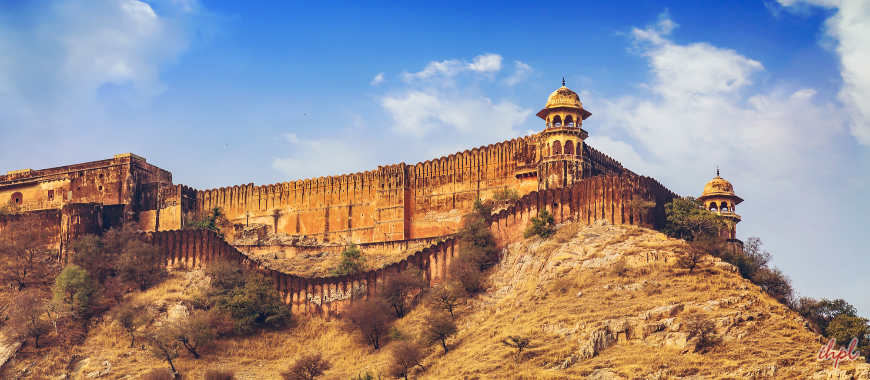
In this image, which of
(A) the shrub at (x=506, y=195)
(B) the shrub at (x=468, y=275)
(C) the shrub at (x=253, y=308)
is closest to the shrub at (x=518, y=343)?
(B) the shrub at (x=468, y=275)

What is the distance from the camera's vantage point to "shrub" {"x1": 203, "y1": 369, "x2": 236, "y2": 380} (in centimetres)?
4062

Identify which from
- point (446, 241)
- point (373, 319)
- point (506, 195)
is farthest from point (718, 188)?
point (373, 319)

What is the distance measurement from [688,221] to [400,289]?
14113 millimetres

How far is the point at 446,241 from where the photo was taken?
153ft

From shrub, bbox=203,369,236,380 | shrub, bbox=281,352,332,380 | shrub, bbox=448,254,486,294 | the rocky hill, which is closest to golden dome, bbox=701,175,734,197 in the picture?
the rocky hill

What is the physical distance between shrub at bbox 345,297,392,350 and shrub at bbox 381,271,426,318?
67 cm

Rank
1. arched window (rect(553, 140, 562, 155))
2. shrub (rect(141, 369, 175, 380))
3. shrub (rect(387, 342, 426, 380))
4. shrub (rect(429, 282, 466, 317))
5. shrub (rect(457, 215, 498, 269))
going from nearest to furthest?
shrub (rect(387, 342, 426, 380))
shrub (rect(141, 369, 175, 380))
shrub (rect(429, 282, 466, 317))
shrub (rect(457, 215, 498, 269))
arched window (rect(553, 140, 562, 155))

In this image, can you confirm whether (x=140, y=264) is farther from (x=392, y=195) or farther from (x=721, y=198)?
(x=721, y=198)

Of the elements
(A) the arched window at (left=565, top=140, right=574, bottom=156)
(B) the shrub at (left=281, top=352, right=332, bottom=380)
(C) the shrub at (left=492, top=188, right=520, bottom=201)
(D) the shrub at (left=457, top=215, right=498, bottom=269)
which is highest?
(A) the arched window at (left=565, top=140, right=574, bottom=156)

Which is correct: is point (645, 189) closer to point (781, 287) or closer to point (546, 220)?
point (546, 220)

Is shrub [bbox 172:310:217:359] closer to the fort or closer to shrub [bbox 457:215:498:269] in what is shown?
the fort

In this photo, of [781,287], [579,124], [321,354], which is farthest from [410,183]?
[781,287]

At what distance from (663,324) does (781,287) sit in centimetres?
842

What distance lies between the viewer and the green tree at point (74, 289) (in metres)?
48.0
